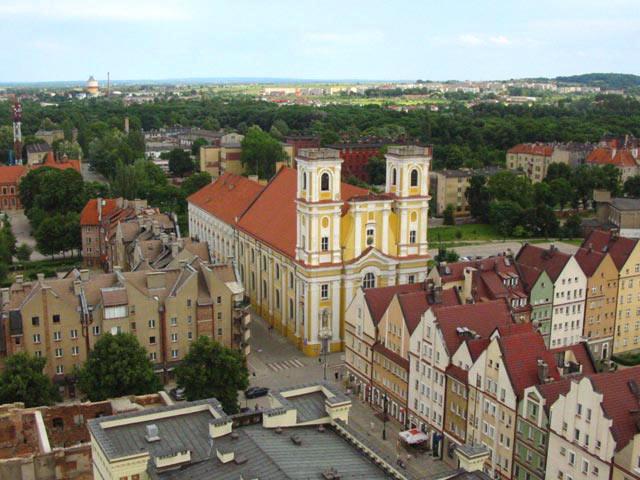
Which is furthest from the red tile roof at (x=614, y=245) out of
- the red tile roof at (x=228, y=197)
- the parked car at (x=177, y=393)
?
the parked car at (x=177, y=393)

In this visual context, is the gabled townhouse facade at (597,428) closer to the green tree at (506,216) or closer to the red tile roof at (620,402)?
the red tile roof at (620,402)

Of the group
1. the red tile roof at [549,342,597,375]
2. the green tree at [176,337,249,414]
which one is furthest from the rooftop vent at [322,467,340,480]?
the red tile roof at [549,342,597,375]

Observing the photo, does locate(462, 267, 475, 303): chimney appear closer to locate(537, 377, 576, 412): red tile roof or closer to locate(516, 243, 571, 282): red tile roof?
locate(516, 243, 571, 282): red tile roof

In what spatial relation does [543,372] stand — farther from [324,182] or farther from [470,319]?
[324,182]

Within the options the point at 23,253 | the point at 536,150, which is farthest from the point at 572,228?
the point at 23,253

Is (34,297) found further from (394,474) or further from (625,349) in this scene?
(625,349)

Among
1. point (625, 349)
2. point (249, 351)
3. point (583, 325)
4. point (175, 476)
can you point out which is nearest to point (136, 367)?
point (249, 351)
